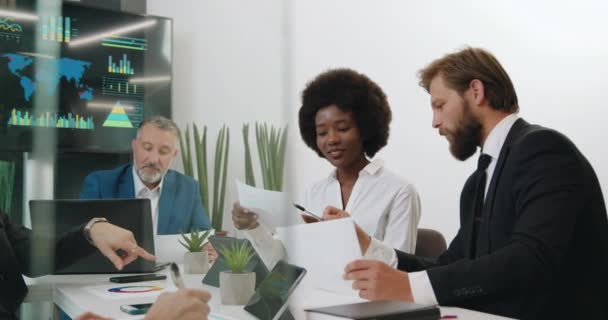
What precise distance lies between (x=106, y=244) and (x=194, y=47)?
14.0 inches

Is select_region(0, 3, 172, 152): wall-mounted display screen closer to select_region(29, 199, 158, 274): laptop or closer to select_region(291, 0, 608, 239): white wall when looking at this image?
select_region(29, 199, 158, 274): laptop

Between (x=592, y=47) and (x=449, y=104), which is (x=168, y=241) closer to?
(x=449, y=104)

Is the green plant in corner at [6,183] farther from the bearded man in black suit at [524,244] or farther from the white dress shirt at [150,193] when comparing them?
the bearded man in black suit at [524,244]

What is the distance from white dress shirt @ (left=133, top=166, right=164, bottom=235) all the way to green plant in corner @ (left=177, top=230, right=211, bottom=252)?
0.04m

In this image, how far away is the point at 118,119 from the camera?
60cm

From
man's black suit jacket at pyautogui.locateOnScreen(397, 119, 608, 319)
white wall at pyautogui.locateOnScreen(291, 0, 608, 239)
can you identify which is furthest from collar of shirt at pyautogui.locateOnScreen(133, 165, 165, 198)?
white wall at pyautogui.locateOnScreen(291, 0, 608, 239)

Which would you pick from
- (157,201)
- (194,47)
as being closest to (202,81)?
(194,47)

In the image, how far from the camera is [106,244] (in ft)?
2.48

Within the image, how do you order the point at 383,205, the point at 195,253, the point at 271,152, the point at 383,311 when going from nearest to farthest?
the point at 271,152, the point at 195,253, the point at 383,311, the point at 383,205

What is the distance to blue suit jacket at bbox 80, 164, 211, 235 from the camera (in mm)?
584

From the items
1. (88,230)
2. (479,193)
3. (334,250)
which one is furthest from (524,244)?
(88,230)

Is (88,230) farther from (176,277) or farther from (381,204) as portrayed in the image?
(381,204)

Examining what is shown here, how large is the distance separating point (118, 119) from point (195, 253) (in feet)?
0.65

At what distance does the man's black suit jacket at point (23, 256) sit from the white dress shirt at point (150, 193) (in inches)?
3.3
